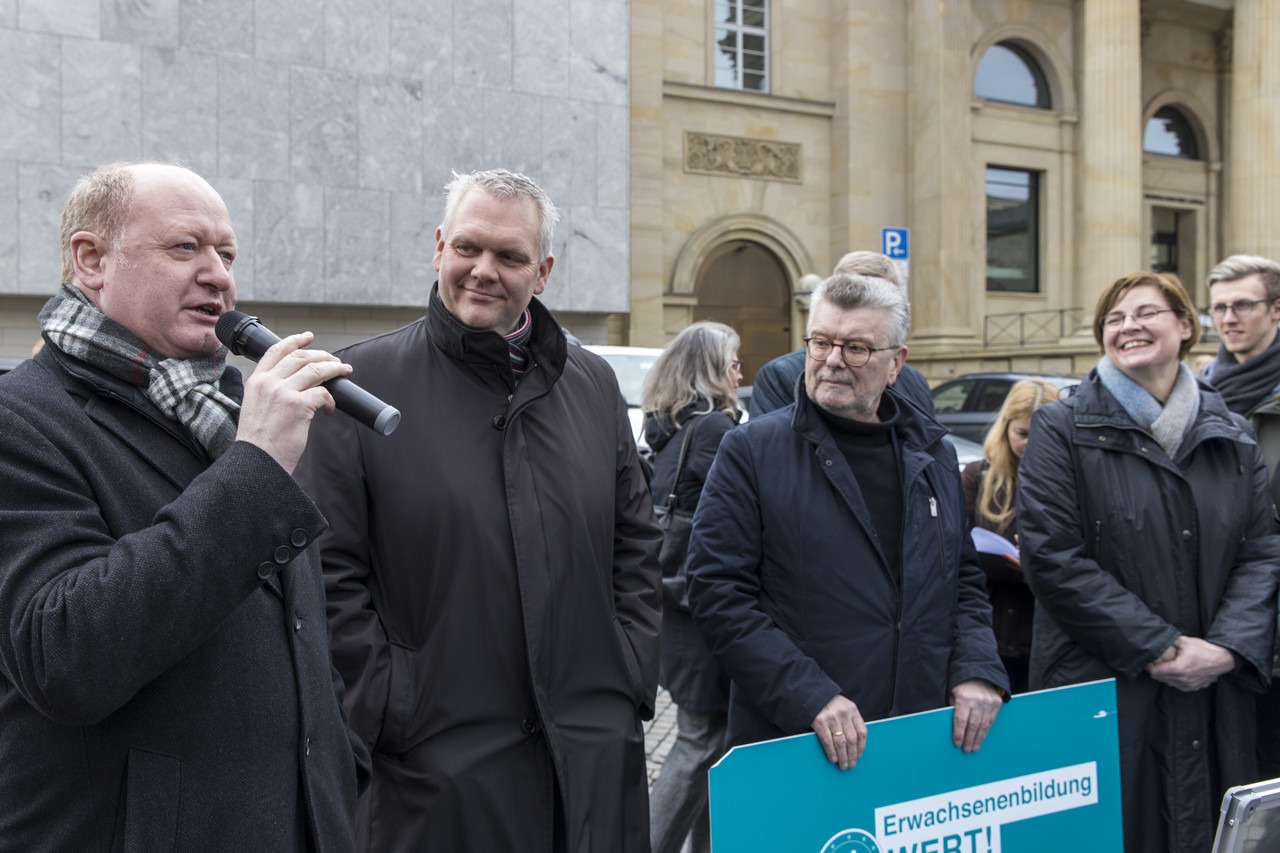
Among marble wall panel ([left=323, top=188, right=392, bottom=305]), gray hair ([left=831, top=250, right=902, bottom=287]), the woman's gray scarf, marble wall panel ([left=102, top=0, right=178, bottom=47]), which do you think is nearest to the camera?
the woman's gray scarf

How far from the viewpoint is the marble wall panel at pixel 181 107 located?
14.5 meters

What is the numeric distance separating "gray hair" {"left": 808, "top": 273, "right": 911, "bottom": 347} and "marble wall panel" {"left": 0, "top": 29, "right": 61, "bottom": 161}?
45.6 feet

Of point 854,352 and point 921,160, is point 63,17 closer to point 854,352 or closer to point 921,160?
point 854,352

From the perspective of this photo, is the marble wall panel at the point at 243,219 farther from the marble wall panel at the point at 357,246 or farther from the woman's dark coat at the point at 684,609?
the woman's dark coat at the point at 684,609

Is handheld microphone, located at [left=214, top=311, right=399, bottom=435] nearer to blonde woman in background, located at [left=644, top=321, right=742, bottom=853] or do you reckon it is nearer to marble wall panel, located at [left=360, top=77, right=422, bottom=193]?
blonde woman in background, located at [left=644, top=321, right=742, bottom=853]

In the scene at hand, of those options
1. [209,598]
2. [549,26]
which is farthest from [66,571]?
[549,26]

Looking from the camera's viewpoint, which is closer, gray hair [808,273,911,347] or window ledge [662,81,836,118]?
gray hair [808,273,911,347]

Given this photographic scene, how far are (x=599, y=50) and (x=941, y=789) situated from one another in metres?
16.0

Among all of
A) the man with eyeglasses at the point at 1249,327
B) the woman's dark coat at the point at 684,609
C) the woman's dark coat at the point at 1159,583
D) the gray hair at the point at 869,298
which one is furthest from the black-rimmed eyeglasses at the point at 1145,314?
the woman's dark coat at the point at 684,609

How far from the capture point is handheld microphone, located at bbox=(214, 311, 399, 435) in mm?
1750

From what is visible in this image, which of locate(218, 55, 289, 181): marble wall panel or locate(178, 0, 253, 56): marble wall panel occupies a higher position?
locate(178, 0, 253, 56): marble wall panel

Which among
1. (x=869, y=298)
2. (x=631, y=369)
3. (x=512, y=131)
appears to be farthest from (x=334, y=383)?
(x=512, y=131)

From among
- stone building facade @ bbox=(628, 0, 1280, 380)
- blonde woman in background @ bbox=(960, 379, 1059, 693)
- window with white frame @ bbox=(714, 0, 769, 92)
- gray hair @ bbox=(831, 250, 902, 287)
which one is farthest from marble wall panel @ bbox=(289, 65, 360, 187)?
blonde woman in background @ bbox=(960, 379, 1059, 693)

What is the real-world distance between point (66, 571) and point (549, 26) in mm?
16399
